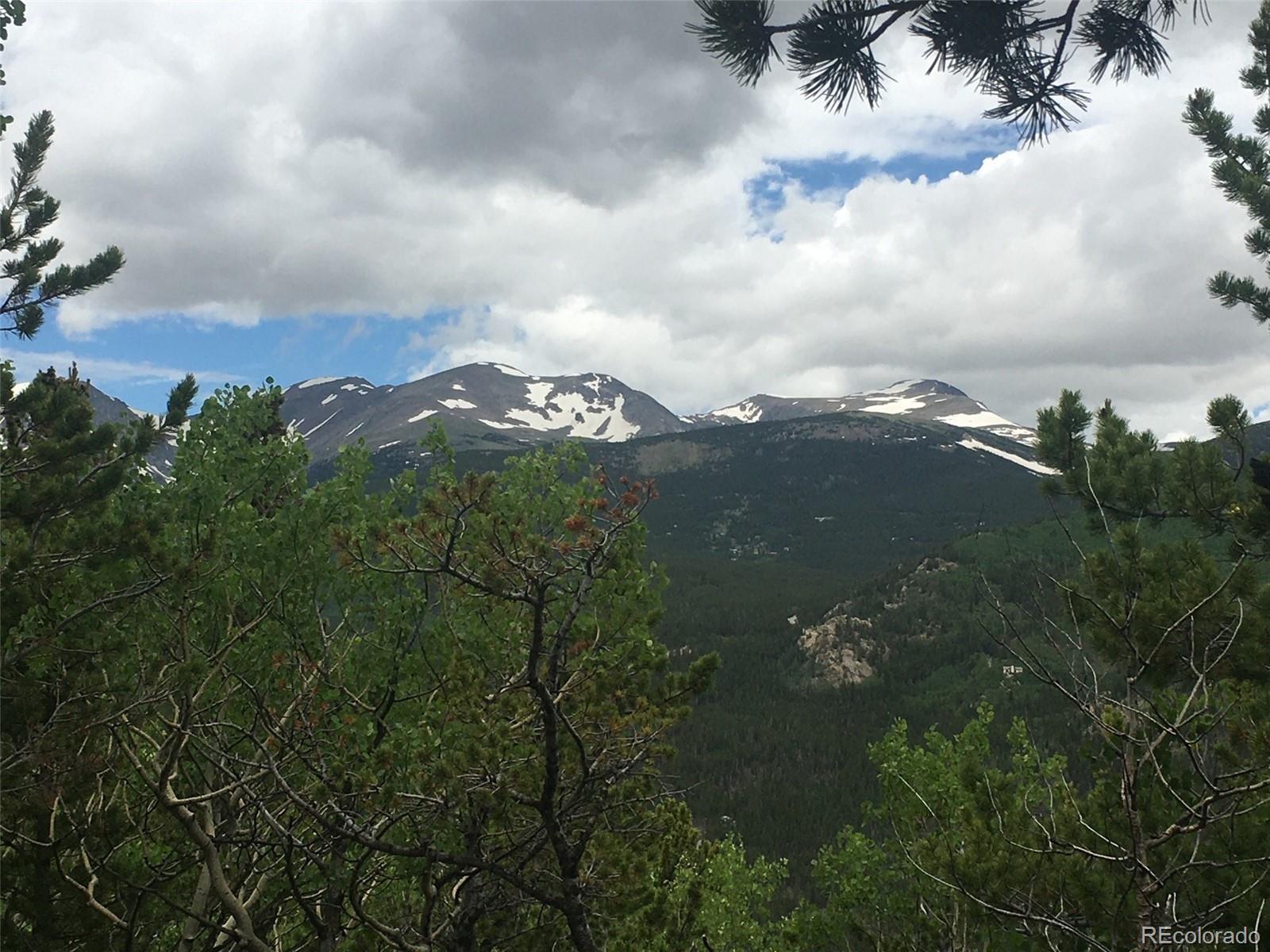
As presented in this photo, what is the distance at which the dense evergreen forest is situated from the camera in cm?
664

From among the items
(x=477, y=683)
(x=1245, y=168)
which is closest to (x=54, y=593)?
(x=477, y=683)

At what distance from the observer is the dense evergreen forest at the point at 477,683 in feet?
21.8

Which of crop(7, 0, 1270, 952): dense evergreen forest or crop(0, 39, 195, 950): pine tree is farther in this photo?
crop(0, 39, 195, 950): pine tree

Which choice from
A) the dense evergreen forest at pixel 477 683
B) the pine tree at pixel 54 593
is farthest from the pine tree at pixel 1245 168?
the pine tree at pixel 54 593

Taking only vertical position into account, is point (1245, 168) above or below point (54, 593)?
above

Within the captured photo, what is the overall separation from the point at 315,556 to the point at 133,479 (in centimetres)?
607

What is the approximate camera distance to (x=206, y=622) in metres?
13.4

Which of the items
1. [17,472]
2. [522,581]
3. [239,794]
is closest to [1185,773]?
[522,581]

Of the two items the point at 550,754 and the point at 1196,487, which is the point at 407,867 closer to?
the point at 550,754

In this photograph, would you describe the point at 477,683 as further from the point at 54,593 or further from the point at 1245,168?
the point at 1245,168

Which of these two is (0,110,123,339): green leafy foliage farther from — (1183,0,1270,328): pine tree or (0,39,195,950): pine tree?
(1183,0,1270,328): pine tree

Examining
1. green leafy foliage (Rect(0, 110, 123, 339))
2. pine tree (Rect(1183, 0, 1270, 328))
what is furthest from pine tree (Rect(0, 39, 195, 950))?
pine tree (Rect(1183, 0, 1270, 328))

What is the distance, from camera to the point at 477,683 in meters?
8.98

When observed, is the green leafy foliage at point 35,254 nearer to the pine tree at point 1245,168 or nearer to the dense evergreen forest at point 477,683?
the dense evergreen forest at point 477,683
